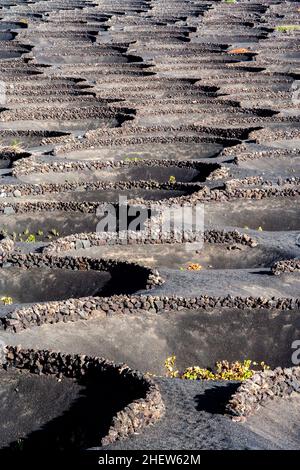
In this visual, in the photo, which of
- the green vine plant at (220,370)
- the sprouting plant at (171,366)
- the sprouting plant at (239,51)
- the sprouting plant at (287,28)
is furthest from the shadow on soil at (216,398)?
the sprouting plant at (287,28)

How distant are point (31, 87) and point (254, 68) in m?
16.0

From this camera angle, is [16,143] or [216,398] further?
[16,143]

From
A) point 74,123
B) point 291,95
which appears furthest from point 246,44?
point 74,123

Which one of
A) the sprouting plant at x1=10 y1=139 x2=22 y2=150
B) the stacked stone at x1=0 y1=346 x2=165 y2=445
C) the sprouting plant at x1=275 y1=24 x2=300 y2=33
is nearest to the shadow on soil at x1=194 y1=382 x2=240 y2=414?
the stacked stone at x1=0 y1=346 x2=165 y2=445

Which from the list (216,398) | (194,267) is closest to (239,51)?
(194,267)

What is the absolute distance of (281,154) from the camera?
1658 inches

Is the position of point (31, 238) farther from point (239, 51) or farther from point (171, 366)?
point (239, 51)

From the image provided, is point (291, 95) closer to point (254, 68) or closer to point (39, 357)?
point (254, 68)

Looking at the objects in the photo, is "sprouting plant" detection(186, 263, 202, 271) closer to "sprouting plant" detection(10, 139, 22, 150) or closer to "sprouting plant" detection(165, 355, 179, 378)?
"sprouting plant" detection(165, 355, 179, 378)

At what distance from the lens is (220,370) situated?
23.1 m

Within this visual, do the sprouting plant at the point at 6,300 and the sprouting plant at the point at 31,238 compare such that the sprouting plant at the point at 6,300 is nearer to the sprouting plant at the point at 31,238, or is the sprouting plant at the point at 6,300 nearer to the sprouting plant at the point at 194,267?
the sprouting plant at the point at 31,238

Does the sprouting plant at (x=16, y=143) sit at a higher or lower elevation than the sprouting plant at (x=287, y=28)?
lower

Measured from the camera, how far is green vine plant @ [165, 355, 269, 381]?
2230 centimetres

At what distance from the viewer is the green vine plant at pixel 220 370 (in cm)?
2230
